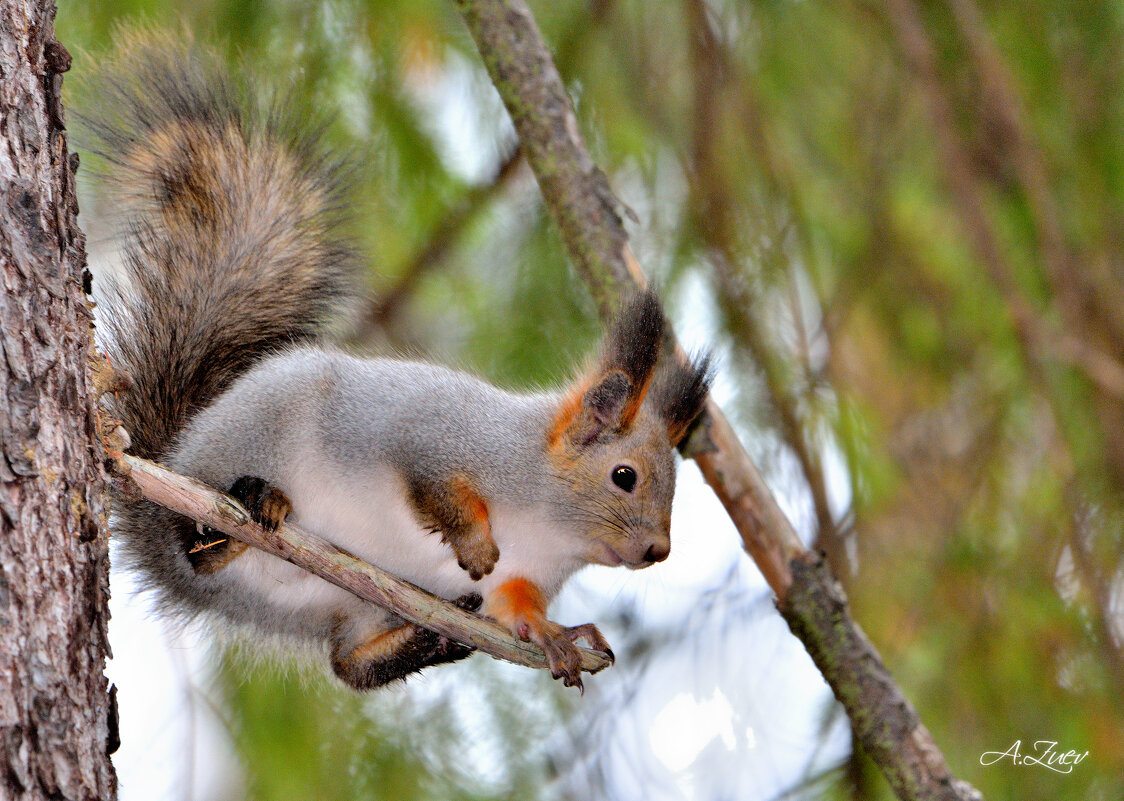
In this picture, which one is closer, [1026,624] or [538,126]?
[538,126]

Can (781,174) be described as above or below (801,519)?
above

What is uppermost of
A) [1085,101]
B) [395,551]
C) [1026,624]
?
[1085,101]

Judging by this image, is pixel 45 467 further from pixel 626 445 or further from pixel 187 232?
pixel 626 445

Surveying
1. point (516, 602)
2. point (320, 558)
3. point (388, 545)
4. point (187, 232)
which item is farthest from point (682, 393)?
point (187, 232)

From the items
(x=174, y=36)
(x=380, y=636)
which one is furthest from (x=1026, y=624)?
(x=174, y=36)

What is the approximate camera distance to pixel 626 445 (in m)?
2.10

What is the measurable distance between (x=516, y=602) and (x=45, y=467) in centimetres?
98

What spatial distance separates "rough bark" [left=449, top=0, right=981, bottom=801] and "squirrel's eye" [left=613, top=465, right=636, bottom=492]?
6.3 inches

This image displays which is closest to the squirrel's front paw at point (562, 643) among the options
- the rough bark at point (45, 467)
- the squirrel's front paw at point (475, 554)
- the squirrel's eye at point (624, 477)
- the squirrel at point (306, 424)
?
the squirrel at point (306, 424)

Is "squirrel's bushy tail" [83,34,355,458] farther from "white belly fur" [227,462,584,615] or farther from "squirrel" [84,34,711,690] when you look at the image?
"white belly fur" [227,462,584,615]

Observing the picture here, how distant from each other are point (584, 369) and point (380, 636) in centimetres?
69

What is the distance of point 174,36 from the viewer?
2.14 m

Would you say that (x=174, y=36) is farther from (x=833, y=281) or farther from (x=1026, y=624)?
(x=1026, y=624)
